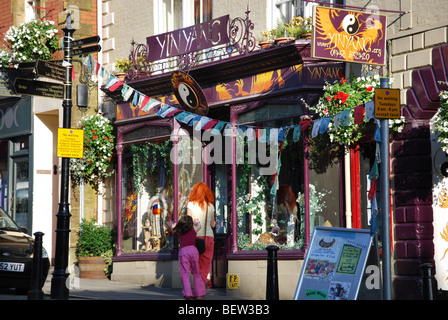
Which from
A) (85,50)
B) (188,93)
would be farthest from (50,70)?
(188,93)

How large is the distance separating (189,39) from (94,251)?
Result: 17.5 feet

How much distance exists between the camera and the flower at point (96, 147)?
59.9 ft

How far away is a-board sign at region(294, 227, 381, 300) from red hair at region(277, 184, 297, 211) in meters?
3.76

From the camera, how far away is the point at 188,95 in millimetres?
15562

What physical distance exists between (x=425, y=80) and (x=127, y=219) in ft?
25.8

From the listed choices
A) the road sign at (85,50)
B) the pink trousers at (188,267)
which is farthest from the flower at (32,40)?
the pink trousers at (188,267)

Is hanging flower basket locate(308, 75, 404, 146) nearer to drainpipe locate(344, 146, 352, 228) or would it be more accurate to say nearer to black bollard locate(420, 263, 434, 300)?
drainpipe locate(344, 146, 352, 228)

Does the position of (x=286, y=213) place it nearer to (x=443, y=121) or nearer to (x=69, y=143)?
(x=443, y=121)

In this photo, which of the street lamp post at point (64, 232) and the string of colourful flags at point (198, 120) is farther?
the string of colourful flags at point (198, 120)

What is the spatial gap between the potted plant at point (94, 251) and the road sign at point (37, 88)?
5.28 metres

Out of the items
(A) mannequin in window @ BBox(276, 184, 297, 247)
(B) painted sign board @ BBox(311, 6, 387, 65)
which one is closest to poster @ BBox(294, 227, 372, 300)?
(B) painted sign board @ BBox(311, 6, 387, 65)

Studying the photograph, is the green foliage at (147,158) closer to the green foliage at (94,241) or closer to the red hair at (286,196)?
the green foliage at (94,241)

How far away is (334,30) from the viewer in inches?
474
